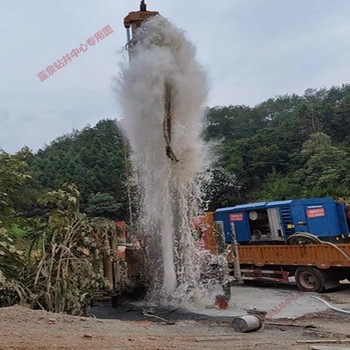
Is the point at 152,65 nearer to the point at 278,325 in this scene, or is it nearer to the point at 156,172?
the point at 156,172

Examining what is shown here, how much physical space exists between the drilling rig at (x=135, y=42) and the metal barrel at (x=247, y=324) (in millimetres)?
4819

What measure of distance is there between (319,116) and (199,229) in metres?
54.7

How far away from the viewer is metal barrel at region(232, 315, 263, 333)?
7.76m

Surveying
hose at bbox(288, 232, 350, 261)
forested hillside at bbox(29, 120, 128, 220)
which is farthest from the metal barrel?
forested hillside at bbox(29, 120, 128, 220)

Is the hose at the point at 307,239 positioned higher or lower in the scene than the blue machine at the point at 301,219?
lower

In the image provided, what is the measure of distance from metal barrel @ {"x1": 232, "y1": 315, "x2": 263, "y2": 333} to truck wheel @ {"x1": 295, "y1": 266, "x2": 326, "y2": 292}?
5594mm

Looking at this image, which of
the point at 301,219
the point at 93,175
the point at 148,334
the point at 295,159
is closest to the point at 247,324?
the point at 148,334

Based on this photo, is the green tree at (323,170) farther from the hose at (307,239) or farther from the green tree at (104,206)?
the hose at (307,239)

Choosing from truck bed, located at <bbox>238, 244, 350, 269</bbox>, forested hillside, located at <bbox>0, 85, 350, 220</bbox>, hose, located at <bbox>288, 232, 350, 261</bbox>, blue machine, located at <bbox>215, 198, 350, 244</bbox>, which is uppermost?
forested hillside, located at <bbox>0, 85, 350, 220</bbox>

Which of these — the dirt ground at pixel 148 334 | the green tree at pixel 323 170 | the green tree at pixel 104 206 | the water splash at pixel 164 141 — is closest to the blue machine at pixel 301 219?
the water splash at pixel 164 141

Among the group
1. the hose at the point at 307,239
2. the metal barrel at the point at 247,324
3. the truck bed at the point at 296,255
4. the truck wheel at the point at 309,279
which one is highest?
the hose at the point at 307,239

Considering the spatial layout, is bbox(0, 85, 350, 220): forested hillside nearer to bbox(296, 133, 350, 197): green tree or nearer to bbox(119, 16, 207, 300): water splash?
bbox(296, 133, 350, 197): green tree

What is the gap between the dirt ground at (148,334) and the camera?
622 centimetres

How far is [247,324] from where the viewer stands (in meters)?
7.77
